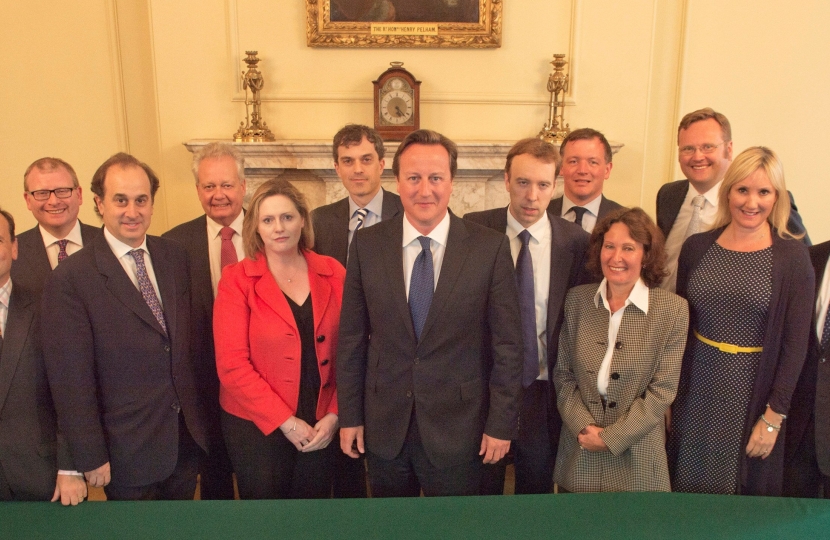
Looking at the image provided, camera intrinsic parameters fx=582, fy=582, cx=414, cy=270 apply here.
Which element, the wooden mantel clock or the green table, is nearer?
the green table

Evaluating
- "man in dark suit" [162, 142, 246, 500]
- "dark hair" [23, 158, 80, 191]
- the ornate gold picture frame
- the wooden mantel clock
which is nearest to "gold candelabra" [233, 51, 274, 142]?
the ornate gold picture frame

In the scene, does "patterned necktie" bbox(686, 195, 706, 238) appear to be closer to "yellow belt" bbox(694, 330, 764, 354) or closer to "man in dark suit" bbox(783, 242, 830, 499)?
"man in dark suit" bbox(783, 242, 830, 499)

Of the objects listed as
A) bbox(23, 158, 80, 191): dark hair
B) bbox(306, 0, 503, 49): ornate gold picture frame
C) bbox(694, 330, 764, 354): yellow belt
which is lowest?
bbox(694, 330, 764, 354): yellow belt

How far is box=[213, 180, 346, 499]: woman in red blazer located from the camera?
1.85 meters

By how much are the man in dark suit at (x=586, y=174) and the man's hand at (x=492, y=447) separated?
1.14 m

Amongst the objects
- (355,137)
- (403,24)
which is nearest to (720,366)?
(355,137)

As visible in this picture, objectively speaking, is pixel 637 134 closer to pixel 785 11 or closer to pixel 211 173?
pixel 785 11

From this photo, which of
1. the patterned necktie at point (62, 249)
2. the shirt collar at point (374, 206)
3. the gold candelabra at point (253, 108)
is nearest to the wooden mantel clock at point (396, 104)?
the gold candelabra at point (253, 108)

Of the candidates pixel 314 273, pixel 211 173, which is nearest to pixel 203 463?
pixel 314 273

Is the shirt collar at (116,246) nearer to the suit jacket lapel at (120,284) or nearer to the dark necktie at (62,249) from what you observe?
the suit jacket lapel at (120,284)

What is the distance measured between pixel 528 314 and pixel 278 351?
2.80 ft

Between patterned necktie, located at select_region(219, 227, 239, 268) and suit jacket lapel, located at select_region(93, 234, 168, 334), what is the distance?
574 mm

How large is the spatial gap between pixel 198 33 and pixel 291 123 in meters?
0.84

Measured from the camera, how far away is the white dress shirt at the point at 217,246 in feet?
7.70
